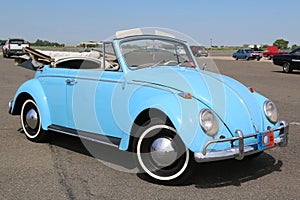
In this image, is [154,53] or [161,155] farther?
[154,53]

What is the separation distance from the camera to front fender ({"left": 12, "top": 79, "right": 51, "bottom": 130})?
17.9 feet

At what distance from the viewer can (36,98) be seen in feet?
18.3

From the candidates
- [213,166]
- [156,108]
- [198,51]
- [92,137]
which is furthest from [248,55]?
[156,108]

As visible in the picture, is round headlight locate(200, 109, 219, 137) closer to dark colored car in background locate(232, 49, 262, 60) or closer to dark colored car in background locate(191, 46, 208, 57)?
dark colored car in background locate(191, 46, 208, 57)

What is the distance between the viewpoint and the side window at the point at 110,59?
4.87m

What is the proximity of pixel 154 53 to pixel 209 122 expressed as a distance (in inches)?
66.1

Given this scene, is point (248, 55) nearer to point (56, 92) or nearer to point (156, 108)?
point (56, 92)

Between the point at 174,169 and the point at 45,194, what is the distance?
1335 mm

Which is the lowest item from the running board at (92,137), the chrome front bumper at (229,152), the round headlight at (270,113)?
the running board at (92,137)

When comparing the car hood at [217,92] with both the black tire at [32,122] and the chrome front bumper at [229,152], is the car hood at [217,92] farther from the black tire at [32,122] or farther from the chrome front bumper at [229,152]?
the black tire at [32,122]

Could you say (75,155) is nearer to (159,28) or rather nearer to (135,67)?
(135,67)

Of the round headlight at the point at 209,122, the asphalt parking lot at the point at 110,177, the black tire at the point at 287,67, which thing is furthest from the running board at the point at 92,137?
the black tire at the point at 287,67

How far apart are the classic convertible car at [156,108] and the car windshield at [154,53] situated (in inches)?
0.5

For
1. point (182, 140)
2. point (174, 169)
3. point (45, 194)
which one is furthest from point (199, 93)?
point (45, 194)
